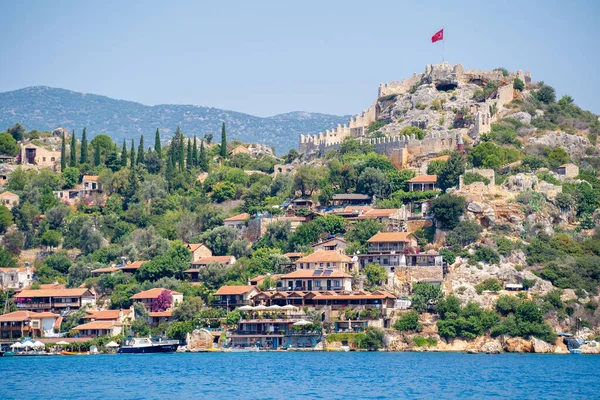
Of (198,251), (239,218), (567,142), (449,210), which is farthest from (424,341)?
(567,142)

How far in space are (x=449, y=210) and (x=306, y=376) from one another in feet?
96.7

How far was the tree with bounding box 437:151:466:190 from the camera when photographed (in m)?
94.8

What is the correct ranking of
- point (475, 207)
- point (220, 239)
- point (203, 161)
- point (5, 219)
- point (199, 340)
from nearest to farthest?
1. point (199, 340)
2. point (475, 207)
3. point (220, 239)
4. point (5, 219)
5. point (203, 161)

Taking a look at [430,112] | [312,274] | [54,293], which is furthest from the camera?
[430,112]

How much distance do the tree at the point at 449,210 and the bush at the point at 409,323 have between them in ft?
37.6

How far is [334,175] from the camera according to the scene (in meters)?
103

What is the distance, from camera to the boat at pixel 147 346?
263 feet

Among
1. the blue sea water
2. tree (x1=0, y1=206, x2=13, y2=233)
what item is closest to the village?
tree (x1=0, y1=206, x2=13, y2=233)

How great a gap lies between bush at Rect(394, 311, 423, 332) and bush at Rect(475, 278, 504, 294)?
5070 millimetres

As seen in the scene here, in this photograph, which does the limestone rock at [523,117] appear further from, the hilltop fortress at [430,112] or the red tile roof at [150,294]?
the red tile roof at [150,294]

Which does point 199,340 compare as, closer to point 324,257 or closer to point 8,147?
point 324,257

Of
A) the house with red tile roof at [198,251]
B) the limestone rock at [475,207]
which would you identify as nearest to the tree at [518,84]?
the limestone rock at [475,207]

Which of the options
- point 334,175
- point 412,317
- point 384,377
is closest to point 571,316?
point 412,317

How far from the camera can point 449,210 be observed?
87375mm
